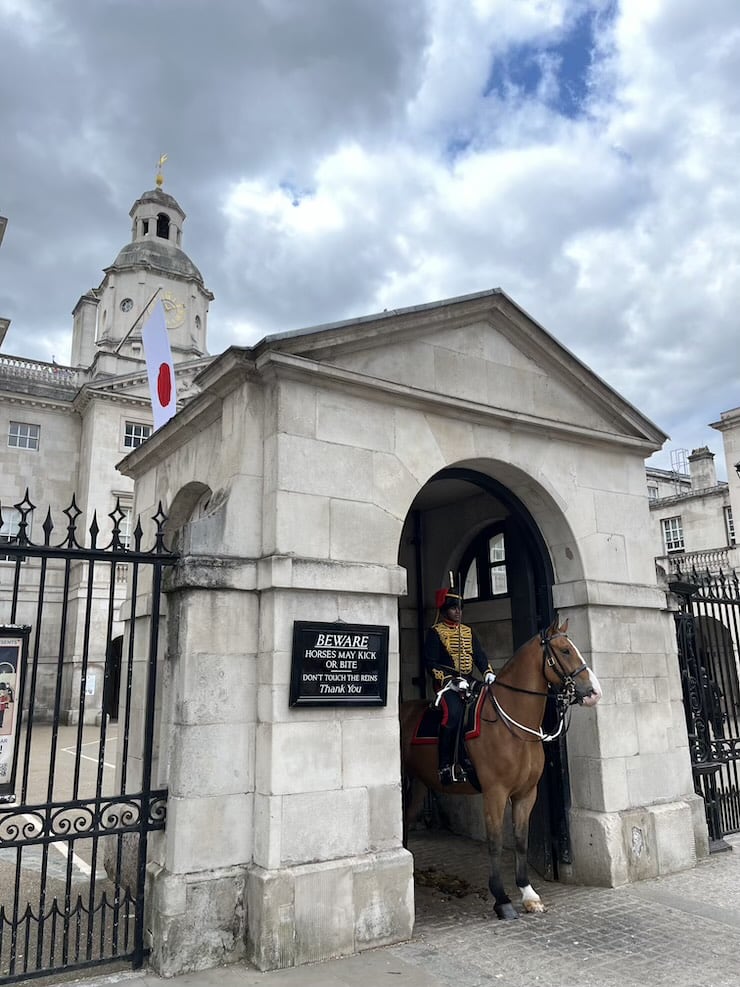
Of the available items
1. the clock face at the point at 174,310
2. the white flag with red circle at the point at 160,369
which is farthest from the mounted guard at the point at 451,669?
the clock face at the point at 174,310

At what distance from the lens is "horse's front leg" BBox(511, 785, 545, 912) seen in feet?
22.4

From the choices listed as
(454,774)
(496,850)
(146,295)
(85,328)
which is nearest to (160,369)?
(454,774)

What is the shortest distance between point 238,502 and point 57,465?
32234mm

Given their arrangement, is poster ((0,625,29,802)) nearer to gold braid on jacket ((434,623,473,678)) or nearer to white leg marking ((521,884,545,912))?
gold braid on jacket ((434,623,473,678))

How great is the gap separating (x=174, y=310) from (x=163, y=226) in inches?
299

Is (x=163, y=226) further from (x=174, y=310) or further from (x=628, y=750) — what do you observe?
(x=628, y=750)

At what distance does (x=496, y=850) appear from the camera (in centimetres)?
689

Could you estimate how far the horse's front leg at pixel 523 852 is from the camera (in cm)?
684

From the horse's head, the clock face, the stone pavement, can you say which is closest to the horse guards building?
the stone pavement

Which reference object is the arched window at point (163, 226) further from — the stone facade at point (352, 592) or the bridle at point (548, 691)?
the bridle at point (548, 691)

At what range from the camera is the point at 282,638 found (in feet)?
20.1

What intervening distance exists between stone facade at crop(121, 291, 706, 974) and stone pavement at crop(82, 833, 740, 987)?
28 centimetres

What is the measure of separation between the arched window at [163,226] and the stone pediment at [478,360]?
147ft

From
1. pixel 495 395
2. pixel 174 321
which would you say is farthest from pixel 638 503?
pixel 174 321
